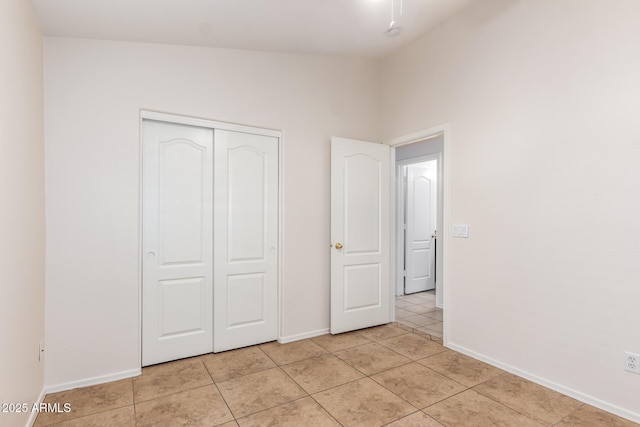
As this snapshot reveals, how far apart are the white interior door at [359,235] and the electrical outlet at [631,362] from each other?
2129 mm

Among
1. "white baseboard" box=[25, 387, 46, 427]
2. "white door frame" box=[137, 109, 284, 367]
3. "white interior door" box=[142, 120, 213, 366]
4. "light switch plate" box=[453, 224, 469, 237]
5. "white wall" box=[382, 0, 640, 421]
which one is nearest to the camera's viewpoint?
"white baseboard" box=[25, 387, 46, 427]

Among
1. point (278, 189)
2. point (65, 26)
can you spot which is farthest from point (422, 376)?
point (65, 26)

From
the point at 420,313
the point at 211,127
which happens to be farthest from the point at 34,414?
the point at 420,313

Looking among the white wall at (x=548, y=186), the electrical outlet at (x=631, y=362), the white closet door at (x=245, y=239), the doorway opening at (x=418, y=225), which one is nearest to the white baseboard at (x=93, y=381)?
the white closet door at (x=245, y=239)

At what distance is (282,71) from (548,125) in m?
2.39

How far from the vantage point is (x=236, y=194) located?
3125 mm

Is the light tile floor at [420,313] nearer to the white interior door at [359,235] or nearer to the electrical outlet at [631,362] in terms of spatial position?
the white interior door at [359,235]

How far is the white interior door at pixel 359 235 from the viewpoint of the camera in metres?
3.52

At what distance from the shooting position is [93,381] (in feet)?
8.07

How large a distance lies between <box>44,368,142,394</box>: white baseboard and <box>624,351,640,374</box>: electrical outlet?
3.41 m

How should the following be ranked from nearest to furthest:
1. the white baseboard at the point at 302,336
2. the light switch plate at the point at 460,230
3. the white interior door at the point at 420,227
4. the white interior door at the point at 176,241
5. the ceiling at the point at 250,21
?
the ceiling at the point at 250,21
the white interior door at the point at 176,241
the light switch plate at the point at 460,230
the white baseboard at the point at 302,336
the white interior door at the point at 420,227

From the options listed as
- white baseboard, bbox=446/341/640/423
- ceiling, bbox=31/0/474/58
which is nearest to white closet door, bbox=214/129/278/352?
ceiling, bbox=31/0/474/58

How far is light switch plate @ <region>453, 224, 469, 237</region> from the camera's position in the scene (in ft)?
9.84

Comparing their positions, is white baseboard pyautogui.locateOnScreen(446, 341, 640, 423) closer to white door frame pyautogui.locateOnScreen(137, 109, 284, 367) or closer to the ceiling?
white door frame pyautogui.locateOnScreen(137, 109, 284, 367)
